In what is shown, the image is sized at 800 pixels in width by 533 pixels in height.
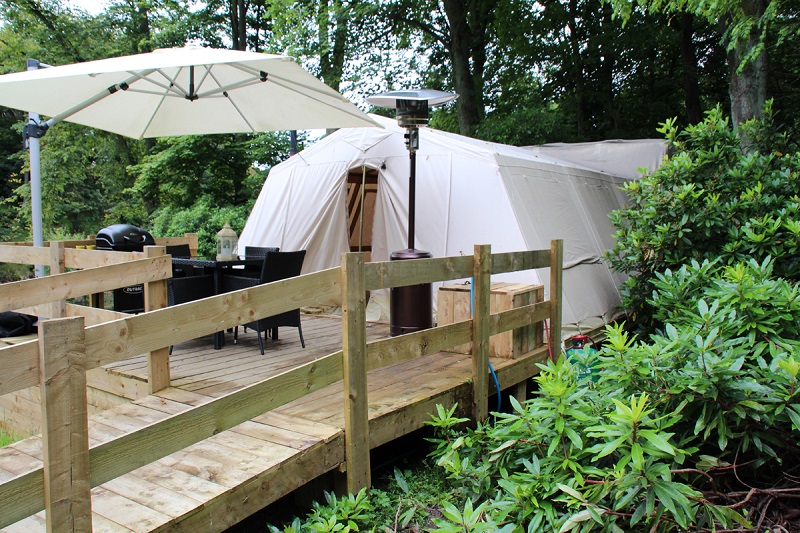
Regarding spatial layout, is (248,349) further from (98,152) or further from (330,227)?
(98,152)

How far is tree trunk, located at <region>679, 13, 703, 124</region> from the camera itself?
12211mm

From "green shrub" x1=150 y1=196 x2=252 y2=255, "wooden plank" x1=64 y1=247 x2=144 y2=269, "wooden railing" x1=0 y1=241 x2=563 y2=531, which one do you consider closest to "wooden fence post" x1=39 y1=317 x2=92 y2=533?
"wooden railing" x1=0 y1=241 x2=563 y2=531

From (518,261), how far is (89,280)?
8.94 feet

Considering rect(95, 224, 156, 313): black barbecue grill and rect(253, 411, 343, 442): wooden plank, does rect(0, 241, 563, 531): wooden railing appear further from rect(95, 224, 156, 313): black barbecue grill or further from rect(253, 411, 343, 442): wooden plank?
rect(95, 224, 156, 313): black barbecue grill

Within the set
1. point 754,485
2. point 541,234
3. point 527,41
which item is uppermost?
point 527,41

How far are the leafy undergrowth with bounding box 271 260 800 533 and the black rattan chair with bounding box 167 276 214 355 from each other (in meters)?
2.67

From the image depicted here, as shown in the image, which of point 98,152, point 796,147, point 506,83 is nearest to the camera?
point 796,147

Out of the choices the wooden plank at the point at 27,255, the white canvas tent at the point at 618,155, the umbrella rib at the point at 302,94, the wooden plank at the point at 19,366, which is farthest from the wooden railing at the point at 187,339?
the white canvas tent at the point at 618,155

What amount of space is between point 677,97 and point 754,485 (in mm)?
13741

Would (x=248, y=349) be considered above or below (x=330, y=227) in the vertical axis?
below

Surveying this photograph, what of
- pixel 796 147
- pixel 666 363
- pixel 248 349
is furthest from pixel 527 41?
pixel 666 363

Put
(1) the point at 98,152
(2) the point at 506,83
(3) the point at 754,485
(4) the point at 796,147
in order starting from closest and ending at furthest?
(3) the point at 754,485, (4) the point at 796,147, (2) the point at 506,83, (1) the point at 98,152

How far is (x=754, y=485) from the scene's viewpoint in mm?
2459

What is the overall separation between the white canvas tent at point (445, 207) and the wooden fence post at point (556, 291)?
3.12 ft
